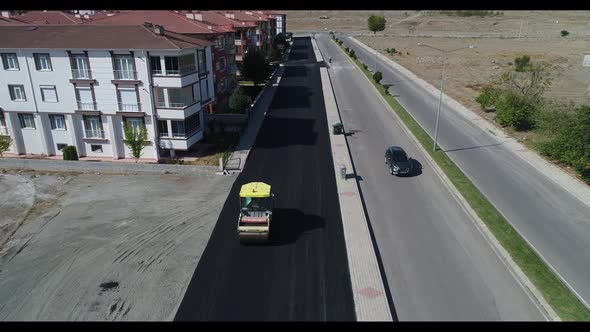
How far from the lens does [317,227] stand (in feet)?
84.9

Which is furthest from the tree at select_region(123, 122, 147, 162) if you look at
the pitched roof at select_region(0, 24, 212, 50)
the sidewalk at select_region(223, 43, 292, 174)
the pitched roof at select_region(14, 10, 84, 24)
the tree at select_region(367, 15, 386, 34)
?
the tree at select_region(367, 15, 386, 34)

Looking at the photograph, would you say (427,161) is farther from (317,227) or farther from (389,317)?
(389,317)

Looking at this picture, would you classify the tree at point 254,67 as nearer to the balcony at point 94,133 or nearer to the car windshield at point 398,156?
the balcony at point 94,133

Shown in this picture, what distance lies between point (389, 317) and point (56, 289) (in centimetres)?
1598

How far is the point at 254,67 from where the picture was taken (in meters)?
61.8

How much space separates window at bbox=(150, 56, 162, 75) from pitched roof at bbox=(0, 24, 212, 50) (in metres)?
1.25

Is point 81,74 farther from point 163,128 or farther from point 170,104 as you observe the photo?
point 163,128

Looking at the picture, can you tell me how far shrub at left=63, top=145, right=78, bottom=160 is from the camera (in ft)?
121

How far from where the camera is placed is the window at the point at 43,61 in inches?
1448

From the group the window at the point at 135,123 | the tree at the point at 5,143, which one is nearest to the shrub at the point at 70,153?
the window at the point at 135,123

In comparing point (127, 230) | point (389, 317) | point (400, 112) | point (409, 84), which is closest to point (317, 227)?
point (389, 317)

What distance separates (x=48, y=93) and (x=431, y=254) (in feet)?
115
